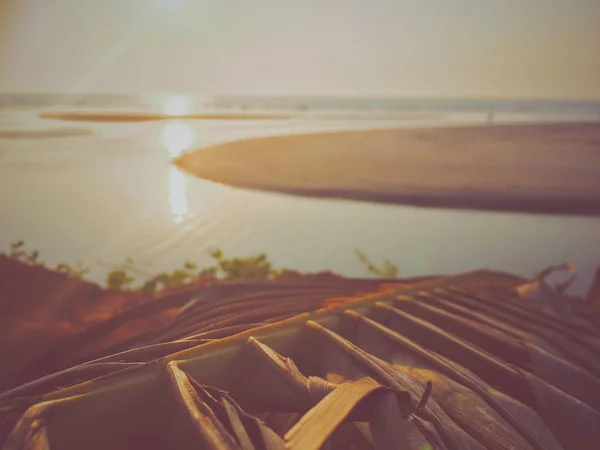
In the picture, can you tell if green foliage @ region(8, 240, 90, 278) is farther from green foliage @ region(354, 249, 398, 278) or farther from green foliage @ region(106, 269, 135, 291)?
green foliage @ region(354, 249, 398, 278)

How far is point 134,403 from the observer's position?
3.60 ft

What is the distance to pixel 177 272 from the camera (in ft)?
14.6

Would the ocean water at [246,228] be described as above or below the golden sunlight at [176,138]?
below

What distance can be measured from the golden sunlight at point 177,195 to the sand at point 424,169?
315 mm

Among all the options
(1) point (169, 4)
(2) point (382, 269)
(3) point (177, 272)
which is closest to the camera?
(3) point (177, 272)

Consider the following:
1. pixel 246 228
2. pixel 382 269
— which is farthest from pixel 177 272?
pixel 382 269

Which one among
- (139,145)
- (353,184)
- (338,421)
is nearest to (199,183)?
(353,184)

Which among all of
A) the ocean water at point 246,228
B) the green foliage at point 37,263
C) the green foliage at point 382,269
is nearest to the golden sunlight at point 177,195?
the ocean water at point 246,228

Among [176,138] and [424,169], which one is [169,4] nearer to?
[424,169]

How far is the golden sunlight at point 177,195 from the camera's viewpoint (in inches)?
228

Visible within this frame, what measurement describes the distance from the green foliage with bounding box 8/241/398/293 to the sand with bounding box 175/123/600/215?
7.63 ft

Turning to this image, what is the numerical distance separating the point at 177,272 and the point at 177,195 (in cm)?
210

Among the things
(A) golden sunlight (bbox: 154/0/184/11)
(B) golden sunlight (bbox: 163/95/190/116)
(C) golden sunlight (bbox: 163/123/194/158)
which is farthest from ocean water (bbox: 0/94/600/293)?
(B) golden sunlight (bbox: 163/95/190/116)

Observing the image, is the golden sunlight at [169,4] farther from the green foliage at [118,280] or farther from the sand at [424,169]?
the green foliage at [118,280]
